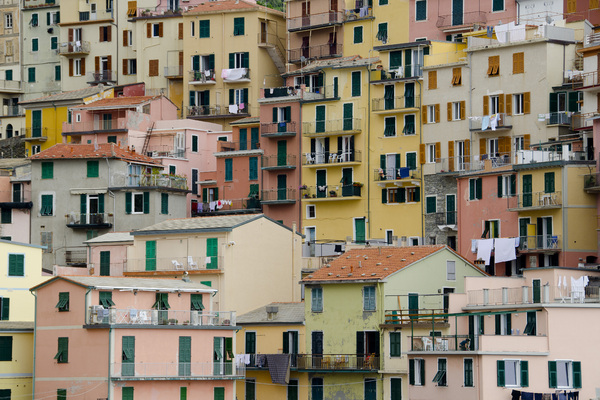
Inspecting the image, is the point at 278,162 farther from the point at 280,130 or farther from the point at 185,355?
the point at 185,355

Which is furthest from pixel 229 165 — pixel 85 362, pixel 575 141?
pixel 85 362

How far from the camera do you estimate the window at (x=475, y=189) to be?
92.2 metres

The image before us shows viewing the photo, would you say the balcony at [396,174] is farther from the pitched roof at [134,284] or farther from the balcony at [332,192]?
the pitched roof at [134,284]

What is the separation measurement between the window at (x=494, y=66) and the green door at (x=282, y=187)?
1748cm

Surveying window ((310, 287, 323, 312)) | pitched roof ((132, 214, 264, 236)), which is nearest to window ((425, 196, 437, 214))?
pitched roof ((132, 214, 264, 236))

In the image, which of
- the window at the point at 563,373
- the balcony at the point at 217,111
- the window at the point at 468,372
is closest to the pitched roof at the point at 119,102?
the balcony at the point at 217,111

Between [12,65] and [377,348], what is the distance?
221 ft

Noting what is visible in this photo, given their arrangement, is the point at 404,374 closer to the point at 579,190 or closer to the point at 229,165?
the point at 579,190

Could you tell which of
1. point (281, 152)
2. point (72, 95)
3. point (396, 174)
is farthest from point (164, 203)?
point (72, 95)

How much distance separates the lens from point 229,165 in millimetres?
109438

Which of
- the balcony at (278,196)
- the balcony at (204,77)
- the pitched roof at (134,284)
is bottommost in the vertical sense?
the pitched roof at (134,284)

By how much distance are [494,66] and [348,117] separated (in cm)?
1201

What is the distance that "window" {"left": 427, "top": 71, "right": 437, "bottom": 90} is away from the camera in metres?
99.7

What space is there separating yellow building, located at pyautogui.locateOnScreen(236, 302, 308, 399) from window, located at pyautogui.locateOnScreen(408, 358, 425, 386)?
8.48 metres
